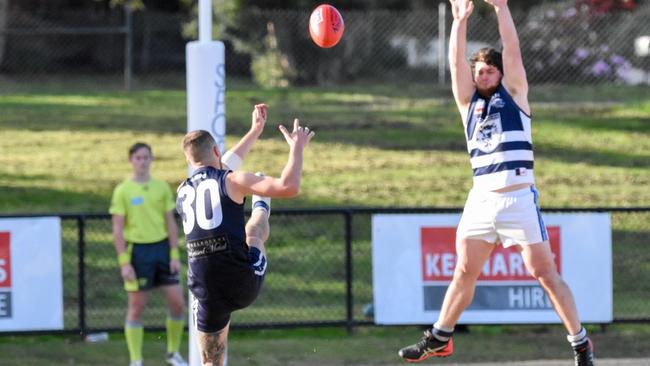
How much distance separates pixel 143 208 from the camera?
11.1 metres

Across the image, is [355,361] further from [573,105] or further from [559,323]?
Result: [573,105]

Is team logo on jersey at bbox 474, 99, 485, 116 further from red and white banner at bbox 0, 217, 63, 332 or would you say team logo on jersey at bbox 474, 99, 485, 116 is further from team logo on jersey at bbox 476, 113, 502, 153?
red and white banner at bbox 0, 217, 63, 332

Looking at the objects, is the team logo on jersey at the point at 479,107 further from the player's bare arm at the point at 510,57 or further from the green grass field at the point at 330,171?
the green grass field at the point at 330,171

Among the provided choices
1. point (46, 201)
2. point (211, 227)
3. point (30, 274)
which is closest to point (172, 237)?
point (30, 274)

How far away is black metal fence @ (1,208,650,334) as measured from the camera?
12227 millimetres

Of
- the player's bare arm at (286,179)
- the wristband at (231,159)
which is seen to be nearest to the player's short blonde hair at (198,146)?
the player's bare arm at (286,179)

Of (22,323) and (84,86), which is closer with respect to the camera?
(22,323)

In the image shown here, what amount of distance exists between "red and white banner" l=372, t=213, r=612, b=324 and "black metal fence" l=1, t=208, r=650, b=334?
18 cm

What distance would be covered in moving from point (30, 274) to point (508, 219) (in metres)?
5.62

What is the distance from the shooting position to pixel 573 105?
2111 centimetres

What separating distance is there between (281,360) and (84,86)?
1444 cm

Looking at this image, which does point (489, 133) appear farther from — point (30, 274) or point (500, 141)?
point (30, 274)

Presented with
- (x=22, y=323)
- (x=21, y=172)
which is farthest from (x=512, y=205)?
(x=21, y=172)

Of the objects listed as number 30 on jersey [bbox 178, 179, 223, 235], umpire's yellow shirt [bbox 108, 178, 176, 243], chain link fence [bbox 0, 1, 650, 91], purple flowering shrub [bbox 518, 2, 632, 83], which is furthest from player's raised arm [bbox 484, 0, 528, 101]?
purple flowering shrub [bbox 518, 2, 632, 83]
